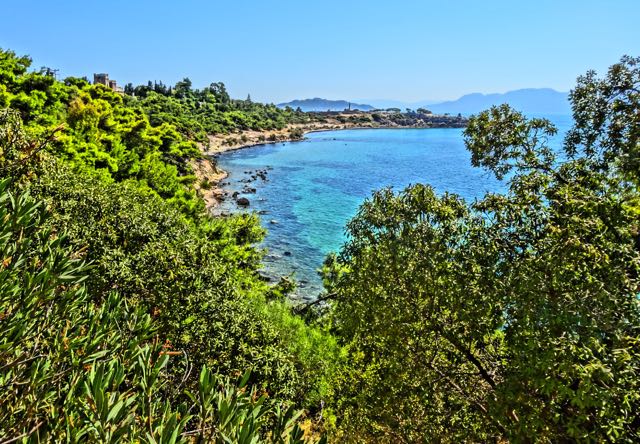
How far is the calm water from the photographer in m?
41.7

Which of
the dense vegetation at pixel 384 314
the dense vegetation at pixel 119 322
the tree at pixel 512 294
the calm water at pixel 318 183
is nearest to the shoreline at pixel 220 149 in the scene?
the calm water at pixel 318 183

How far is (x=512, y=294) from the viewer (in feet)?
23.7

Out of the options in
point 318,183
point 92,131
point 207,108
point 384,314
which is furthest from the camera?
point 207,108

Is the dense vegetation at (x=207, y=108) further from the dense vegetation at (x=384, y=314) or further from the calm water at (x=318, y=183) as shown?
the dense vegetation at (x=384, y=314)

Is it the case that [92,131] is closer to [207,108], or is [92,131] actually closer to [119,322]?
[119,322]

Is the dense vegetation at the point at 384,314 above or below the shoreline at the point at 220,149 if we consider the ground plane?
above

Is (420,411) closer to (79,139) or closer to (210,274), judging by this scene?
(210,274)

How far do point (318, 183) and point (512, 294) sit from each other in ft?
225

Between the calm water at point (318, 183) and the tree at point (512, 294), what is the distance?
12.3 ft

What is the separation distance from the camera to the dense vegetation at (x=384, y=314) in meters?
4.53

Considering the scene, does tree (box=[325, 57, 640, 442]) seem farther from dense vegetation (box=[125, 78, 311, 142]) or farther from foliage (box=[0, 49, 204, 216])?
dense vegetation (box=[125, 78, 311, 142])

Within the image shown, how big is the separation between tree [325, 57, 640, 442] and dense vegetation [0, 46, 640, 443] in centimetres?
4

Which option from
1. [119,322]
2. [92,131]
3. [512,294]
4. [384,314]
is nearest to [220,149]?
[92,131]

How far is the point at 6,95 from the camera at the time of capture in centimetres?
3077
